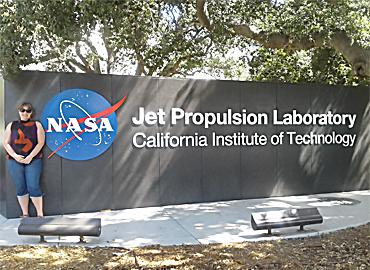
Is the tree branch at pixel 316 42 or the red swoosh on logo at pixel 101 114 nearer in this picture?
the red swoosh on logo at pixel 101 114

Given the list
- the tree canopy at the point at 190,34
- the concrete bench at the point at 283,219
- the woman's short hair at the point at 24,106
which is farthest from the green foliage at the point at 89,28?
the concrete bench at the point at 283,219

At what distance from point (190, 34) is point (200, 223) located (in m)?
7.30

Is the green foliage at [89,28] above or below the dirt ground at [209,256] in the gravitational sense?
above

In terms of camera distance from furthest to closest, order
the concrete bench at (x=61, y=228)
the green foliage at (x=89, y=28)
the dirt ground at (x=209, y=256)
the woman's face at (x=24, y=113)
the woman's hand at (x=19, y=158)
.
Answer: the woman's face at (x=24, y=113) → the woman's hand at (x=19, y=158) → the concrete bench at (x=61, y=228) → the green foliage at (x=89, y=28) → the dirt ground at (x=209, y=256)

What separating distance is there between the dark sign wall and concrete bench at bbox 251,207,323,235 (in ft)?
9.18

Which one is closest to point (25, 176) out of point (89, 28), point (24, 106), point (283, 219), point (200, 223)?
point (24, 106)

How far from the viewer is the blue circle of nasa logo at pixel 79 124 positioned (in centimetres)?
757

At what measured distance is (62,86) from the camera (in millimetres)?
7684

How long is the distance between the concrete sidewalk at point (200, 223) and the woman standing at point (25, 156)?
20.9 inches

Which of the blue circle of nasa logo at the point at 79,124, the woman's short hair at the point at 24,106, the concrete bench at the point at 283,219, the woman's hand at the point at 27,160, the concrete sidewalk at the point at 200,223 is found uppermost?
the woman's short hair at the point at 24,106

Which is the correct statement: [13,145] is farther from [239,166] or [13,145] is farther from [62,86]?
[239,166]

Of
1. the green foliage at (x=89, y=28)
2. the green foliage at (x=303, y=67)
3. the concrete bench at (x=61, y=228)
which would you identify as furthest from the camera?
the green foliage at (x=303, y=67)

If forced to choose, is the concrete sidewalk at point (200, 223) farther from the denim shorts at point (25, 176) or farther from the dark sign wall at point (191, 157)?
the denim shorts at point (25, 176)

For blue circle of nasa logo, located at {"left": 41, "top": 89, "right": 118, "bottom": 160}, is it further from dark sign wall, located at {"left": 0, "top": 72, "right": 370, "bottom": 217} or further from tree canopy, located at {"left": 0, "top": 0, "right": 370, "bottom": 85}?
tree canopy, located at {"left": 0, "top": 0, "right": 370, "bottom": 85}
